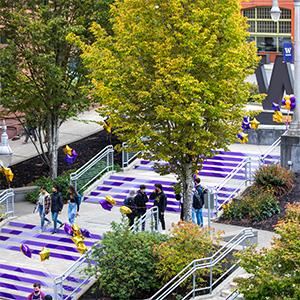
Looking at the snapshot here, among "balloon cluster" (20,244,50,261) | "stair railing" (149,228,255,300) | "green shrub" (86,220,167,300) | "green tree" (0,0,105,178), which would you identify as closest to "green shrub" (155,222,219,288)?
"stair railing" (149,228,255,300)

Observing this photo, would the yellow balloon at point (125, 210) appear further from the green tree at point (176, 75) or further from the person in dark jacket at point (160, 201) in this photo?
the green tree at point (176, 75)

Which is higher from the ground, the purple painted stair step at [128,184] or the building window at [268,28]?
the building window at [268,28]

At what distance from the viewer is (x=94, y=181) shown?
33.7m

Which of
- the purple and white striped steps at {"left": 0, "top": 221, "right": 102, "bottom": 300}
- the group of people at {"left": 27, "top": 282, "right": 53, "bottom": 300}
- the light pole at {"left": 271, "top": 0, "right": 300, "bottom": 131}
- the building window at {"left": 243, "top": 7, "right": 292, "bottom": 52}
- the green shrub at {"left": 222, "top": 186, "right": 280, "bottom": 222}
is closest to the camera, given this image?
the group of people at {"left": 27, "top": 282, "right": 53, "bottom": 300}

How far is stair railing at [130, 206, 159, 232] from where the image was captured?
87.6 feet

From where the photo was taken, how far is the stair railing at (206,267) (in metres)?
22.8

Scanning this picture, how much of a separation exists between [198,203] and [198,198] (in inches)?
5.9

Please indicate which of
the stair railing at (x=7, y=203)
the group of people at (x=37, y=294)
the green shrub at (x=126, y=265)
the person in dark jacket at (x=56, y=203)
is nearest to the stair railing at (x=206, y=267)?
the green shrub at (x=126, y=265)

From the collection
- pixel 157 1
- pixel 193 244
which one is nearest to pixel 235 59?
pixel 157 1

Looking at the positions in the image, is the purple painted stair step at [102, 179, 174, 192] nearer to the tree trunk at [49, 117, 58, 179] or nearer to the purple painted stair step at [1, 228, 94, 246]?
the tree trunk at [49, 117, 58, 179]

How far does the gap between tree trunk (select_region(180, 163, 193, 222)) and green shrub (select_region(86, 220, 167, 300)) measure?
280cm

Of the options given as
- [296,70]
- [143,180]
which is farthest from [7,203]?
[296,70]

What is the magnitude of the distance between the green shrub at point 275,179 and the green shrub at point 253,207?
2.06 ft

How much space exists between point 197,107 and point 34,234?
24.2 feet
